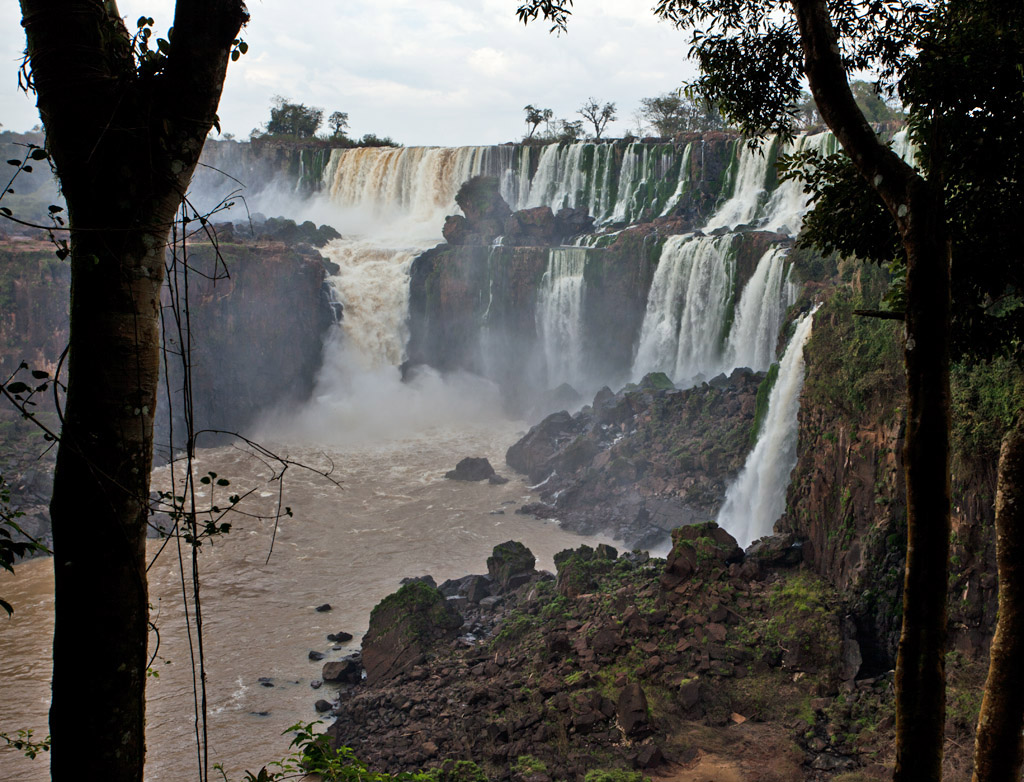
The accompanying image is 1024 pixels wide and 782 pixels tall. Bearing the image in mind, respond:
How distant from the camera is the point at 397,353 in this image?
30656mm

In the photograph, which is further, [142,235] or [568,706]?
[568,706]

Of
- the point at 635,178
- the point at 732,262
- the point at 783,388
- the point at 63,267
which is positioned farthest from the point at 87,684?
the point at 635,178

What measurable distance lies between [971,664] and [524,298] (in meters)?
23.2

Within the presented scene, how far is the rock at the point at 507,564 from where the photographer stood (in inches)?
553

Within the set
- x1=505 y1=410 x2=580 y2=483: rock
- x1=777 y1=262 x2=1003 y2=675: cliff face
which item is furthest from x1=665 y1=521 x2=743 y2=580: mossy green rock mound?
x1=505 y1=410 x2=580 y2=483: rock

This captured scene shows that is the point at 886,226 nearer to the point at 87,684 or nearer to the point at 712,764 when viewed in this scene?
the point at 87,684

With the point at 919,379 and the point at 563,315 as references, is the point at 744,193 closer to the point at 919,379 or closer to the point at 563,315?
the point at 563,315

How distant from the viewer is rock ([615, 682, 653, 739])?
8.29 metres

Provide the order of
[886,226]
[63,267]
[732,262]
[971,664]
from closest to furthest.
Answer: [886,226] → [971,664] → [732,262] → [63,267]

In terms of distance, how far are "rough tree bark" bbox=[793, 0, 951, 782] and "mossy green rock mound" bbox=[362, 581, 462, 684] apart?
903 centimetres

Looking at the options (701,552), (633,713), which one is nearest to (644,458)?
(701,552)

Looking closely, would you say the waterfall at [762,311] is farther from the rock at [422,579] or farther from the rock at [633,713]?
the rock at [633,713]

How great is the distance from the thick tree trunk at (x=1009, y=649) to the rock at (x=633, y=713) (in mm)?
4962

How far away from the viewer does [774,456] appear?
1484 centimetres
